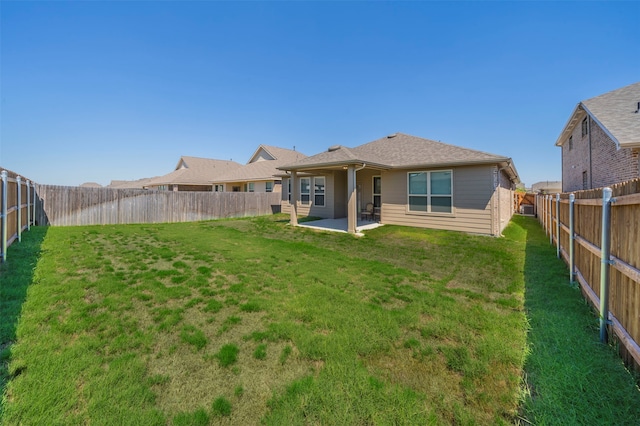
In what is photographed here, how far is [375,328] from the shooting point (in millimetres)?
3137

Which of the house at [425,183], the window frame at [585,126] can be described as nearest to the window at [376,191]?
the house at [425,183]

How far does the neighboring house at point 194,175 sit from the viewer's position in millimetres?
25366

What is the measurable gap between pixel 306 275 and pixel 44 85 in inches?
581

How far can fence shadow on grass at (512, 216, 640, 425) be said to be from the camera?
1.86 metres

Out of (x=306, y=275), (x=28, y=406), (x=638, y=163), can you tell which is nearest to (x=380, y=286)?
(x=306, y=275)

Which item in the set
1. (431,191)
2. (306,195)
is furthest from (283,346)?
(306,195)

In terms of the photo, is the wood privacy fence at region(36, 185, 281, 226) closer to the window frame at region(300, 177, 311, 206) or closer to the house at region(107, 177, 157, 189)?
the window frame at region(300, 177, 311, 206)

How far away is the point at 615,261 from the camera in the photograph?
8.64 feet

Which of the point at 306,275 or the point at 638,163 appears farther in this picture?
the point at 638,163

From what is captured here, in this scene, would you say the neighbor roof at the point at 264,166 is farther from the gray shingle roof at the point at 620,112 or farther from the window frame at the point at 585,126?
the window frame at the point at 585,126

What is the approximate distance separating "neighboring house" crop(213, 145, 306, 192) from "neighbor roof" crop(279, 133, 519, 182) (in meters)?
9.30

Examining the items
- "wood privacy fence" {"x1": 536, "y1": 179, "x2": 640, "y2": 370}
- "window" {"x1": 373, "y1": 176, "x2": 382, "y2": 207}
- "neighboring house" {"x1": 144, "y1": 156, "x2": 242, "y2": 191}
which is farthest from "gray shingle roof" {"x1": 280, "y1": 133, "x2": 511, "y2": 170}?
"neighboring house" {"x1": 144, "y1": 156, "x2": 242, "y2": 191}

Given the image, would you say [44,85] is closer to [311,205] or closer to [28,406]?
[311,205]

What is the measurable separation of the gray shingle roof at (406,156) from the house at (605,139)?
335cm
